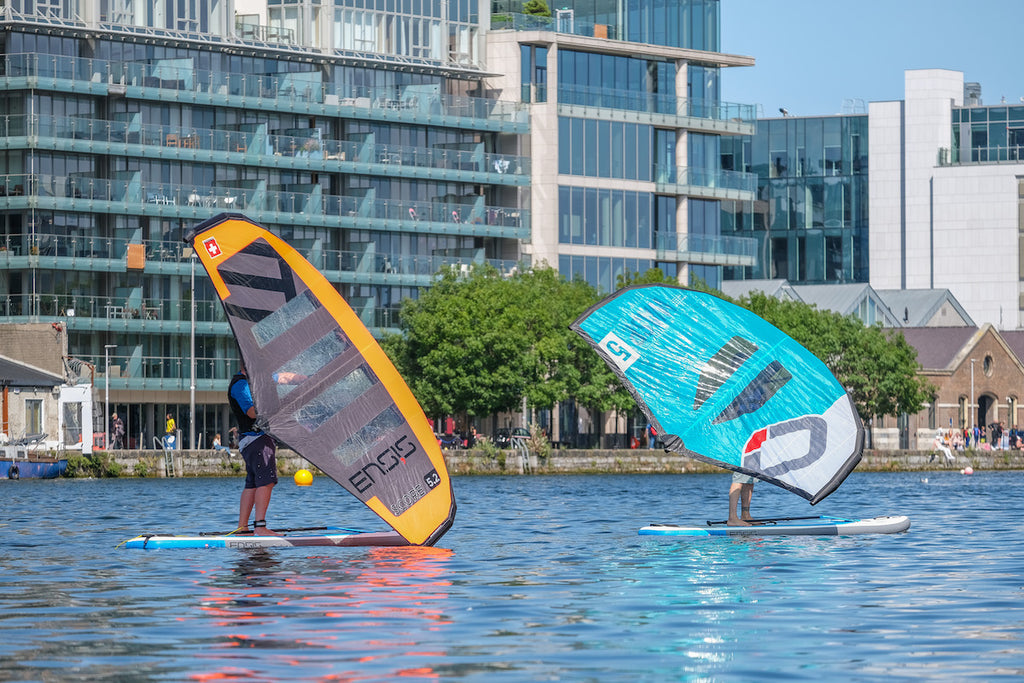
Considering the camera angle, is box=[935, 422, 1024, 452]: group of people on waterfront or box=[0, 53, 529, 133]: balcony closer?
box=[0, 53, 529, 133]: balcony

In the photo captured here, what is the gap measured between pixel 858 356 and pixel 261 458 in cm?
9180

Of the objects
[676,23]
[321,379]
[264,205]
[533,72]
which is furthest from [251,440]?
[676,23]

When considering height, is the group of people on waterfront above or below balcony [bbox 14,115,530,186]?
below

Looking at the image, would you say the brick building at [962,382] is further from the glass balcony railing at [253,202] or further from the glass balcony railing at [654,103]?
the glass balcony railing at [253,202]

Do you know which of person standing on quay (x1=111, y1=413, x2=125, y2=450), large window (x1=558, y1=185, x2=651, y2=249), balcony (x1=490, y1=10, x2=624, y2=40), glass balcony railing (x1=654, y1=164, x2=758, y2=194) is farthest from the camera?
glass balcony railing (x1=654, y1=164, x2=758, y2=194)

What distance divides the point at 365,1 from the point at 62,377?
1256 inches

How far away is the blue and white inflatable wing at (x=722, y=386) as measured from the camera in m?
36.0

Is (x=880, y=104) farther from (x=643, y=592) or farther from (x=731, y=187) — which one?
(x=643, y=592)

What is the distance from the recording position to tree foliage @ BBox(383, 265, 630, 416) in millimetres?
99312

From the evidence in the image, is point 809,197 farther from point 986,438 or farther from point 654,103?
point 654,103

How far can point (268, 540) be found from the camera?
30.8 meters

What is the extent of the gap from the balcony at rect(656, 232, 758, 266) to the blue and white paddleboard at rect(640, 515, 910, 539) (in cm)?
8772

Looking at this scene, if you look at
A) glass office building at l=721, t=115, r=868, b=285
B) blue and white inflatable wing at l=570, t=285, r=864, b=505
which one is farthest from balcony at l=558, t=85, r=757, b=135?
blue and white inflatable wing at l=570, t=285, r=864, b=505

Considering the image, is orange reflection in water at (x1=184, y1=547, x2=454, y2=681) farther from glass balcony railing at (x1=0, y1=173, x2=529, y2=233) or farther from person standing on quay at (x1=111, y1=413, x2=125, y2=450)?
glass balcony railing at (x1=0, y1=173, x2=529, y2=233)
